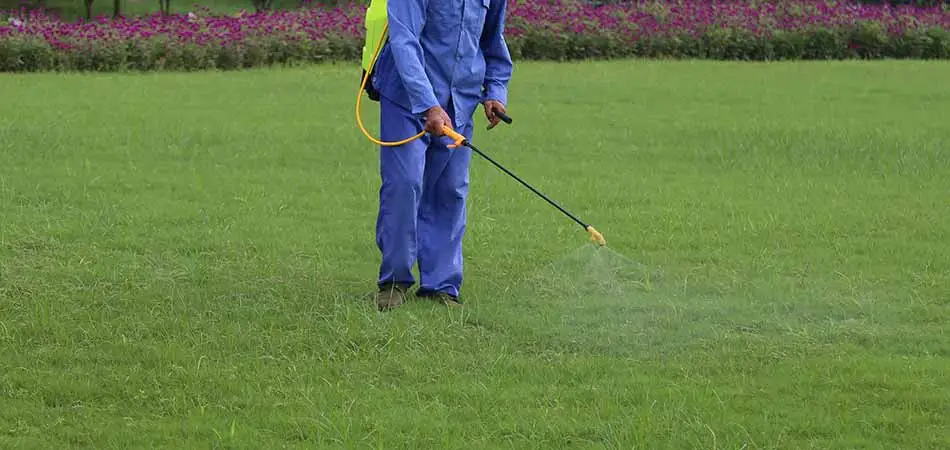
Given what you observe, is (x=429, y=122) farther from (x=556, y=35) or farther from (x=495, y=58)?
(x=556, y=35)

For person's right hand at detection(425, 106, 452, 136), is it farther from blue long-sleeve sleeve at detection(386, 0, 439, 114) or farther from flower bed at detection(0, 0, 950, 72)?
flower bed at detection(0, 0, 950, 72)

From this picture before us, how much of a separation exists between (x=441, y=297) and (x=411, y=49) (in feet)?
3.56

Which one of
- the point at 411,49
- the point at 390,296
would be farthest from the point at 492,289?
the point at 411,49

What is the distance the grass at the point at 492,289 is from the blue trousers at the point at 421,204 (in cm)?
25

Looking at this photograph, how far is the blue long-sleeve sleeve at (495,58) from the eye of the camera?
7016mm

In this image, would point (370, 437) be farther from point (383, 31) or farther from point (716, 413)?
point (383, 31)

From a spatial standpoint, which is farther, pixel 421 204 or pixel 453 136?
pixel 421 204

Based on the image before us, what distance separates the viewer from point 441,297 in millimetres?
6871

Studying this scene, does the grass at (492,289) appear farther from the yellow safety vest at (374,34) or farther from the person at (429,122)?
the yellow safety vest at (374,34)

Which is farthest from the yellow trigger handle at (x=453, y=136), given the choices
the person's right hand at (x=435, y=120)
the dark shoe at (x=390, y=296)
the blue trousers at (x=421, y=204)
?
the dark shoe at (x=390, y=296)

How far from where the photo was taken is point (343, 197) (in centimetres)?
982

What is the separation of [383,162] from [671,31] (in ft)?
42.7

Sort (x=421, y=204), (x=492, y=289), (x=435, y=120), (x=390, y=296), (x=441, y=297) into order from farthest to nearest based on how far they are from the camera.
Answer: (x=492, y=289), (x=421, y=204), (x=441, y=297), (x=390, y=296), (x=435, y=120)

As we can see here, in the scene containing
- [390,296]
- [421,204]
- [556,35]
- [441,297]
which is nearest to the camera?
[390,296]
